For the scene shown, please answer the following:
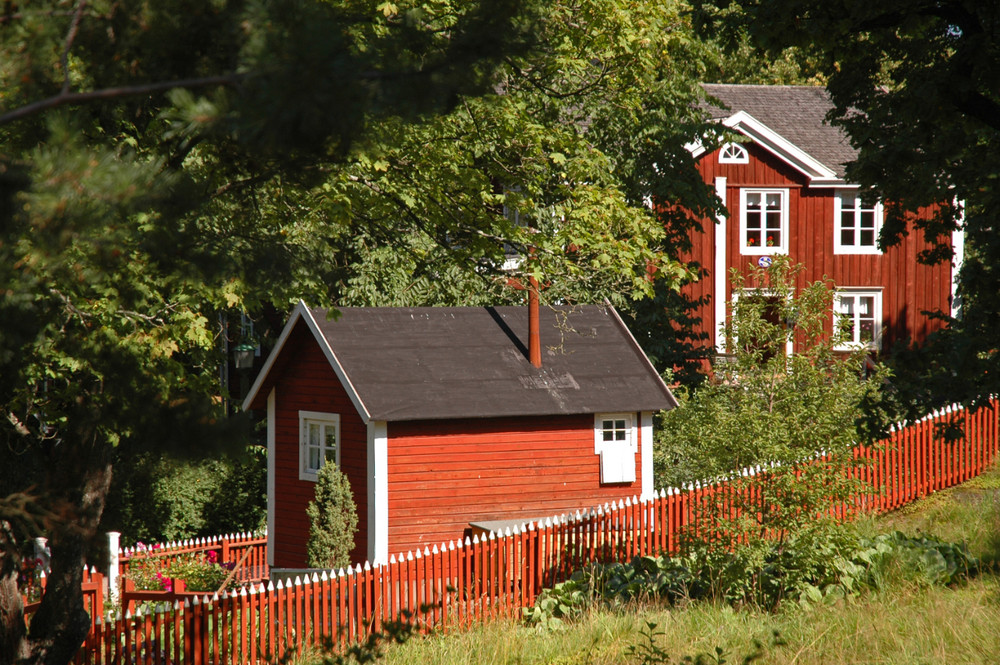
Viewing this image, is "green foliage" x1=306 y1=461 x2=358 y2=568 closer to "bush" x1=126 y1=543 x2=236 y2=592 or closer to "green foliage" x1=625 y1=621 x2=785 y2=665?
"bush" x1=126 y1=543 x2=236 y2=592

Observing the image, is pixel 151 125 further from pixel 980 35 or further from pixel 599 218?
pixel 980 35

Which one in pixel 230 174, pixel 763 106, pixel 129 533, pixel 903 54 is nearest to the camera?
pixel 230 174

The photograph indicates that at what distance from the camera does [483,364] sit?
18266 mm

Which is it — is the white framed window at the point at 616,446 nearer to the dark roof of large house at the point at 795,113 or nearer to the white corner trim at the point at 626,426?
the white corner trim at the point at 626,426

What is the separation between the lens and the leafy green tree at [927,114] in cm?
913

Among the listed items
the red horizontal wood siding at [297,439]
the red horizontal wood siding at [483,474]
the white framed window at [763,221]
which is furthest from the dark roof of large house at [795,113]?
the red horizontal wood siding at [297,439]

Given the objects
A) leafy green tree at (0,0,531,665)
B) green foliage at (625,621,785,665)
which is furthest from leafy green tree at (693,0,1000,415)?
leafy green tree at (0,0,531,665)

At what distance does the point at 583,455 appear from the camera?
18.3 metres

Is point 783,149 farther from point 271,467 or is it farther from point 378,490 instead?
point 378,490

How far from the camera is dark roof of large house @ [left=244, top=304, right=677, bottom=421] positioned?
1723 cm

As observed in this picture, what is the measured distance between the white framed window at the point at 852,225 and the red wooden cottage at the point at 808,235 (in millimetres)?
30

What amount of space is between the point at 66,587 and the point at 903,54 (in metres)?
10.2

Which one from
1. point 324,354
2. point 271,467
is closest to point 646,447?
point 324,354

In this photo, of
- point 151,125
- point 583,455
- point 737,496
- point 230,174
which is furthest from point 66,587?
point 583,455
